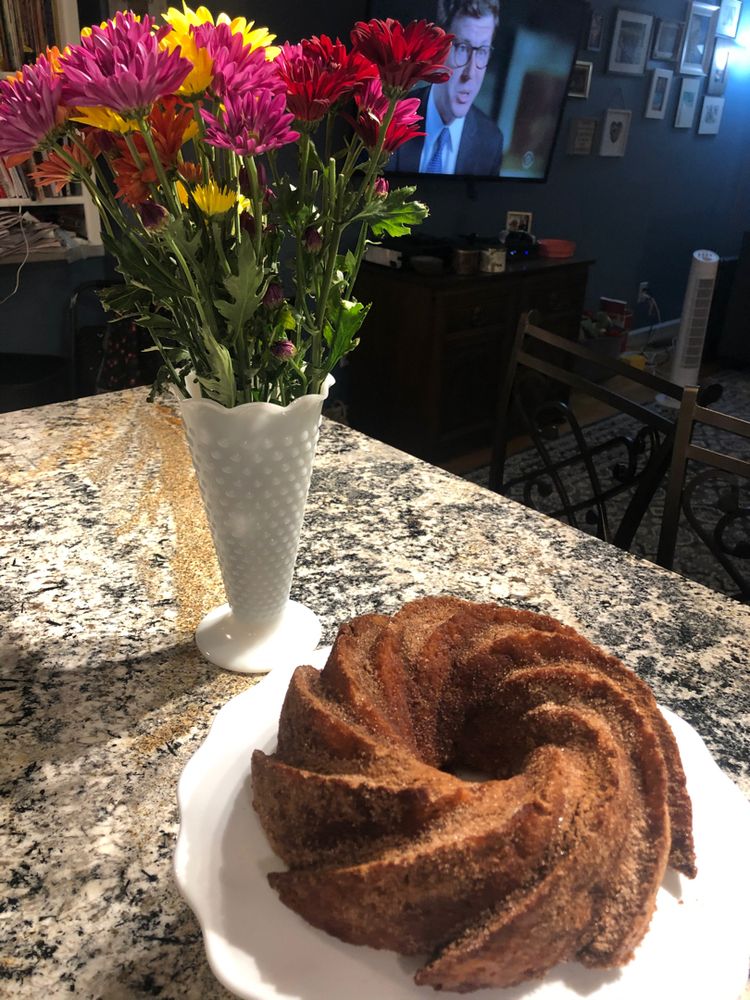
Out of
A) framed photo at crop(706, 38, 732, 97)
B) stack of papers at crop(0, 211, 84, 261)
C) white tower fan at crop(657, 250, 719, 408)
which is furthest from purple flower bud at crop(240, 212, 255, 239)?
framed photo at crop(706, 38, 732, 97)

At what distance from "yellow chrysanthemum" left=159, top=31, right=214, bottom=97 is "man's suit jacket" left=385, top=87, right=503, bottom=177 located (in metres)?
2.76

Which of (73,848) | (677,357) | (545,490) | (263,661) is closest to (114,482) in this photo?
(263,661)

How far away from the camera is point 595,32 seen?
12.9ft

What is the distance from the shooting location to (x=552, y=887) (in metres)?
0.42

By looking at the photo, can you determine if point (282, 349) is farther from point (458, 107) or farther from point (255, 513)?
point (458, 107)

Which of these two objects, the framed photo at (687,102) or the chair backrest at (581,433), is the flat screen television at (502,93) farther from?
the chair backrest at (581,433)

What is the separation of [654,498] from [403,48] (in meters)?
2.87

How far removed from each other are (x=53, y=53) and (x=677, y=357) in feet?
15.3

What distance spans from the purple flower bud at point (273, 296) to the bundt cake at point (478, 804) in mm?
279

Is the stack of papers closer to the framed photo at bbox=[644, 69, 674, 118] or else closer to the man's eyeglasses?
the man's eyeglasses

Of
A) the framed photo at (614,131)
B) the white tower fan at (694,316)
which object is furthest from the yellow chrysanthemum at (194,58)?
the framed photo at (614,131)

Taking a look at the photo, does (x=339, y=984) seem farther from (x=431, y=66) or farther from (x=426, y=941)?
(x=431, y=66)

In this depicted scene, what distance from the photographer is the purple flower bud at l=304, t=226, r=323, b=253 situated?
62 centimetres

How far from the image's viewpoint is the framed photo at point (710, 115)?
4910 mm
